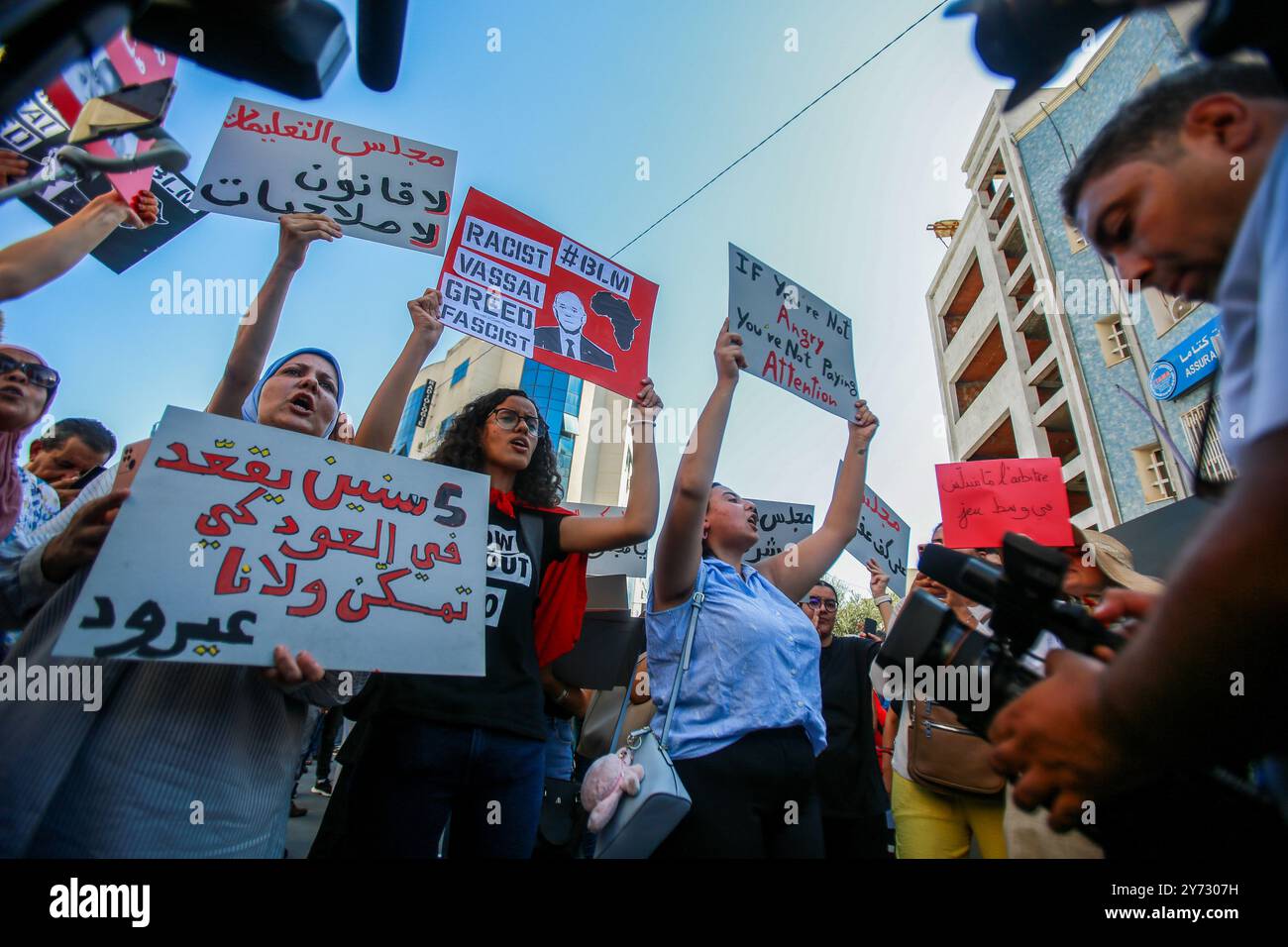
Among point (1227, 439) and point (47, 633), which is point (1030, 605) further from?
point (47, 633)

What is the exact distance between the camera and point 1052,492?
4.36m

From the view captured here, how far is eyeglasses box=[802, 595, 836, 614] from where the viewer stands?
484 centimetres

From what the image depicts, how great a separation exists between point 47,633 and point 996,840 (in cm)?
356

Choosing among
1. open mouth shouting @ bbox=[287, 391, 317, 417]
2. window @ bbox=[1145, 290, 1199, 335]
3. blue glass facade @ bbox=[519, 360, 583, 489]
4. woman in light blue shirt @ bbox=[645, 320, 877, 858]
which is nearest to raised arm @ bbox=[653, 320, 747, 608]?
woman in light blue shirt @ bbox=[645, 320, 877, 858]

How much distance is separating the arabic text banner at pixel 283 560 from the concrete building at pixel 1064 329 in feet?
35.0

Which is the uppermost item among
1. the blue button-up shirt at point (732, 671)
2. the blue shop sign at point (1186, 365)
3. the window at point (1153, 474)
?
the blue shop sign at point (1186, 365)

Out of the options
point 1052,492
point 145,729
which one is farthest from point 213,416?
point 1052,492

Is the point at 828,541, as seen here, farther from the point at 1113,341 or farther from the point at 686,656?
the point at 1113,341

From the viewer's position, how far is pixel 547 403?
3303 cm

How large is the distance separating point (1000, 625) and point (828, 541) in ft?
6.68

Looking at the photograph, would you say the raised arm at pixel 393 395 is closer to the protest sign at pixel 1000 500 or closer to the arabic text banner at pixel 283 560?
the arabic text banner at pixel 283 560

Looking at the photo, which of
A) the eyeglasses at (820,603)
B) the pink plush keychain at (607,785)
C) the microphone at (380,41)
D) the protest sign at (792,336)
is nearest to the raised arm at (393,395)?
the microphone at (380,41)

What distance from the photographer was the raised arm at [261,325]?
85.4 inches

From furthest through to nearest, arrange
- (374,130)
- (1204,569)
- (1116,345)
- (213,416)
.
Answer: (1116,345)
(374,130)
(213,416)
(1204,569)
